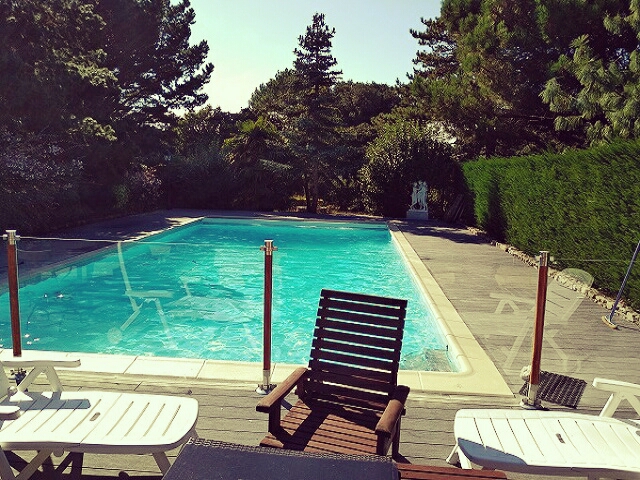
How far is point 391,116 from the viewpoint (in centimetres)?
2339

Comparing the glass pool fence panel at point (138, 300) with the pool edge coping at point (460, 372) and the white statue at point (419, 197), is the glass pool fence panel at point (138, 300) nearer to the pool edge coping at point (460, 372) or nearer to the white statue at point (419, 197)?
the pool edge coping at point (460, 372)

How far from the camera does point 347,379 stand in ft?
11.7

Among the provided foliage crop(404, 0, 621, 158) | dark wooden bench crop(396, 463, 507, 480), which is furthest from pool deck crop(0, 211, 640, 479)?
foliage crop(404, 0, 621, 158)

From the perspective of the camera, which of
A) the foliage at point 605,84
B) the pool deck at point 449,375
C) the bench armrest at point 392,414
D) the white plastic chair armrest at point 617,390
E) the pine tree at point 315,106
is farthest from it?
the pine tree at point 315,106

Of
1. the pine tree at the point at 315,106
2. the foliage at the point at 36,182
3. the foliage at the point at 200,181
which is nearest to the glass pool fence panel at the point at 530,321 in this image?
the foliage at the point at 36,182

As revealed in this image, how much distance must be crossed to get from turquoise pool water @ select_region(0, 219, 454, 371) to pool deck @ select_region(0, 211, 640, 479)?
68cm

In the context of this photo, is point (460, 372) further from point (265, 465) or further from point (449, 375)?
point (265, 465)

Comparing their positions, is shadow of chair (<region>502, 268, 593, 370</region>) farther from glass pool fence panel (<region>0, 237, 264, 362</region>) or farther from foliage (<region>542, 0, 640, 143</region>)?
foliage (<region>542, 0, 640, 143</region>)

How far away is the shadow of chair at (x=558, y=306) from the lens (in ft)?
18.9

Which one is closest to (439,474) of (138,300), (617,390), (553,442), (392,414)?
(392,414)

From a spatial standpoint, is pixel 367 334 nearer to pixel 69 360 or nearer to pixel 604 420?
pixel 604 420

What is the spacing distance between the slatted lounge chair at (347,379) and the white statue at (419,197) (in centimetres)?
1777

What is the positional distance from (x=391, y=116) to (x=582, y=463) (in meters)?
21.9

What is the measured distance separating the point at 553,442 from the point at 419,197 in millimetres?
18923
